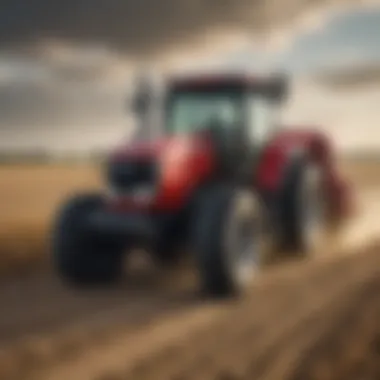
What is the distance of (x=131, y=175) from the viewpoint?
183 inches

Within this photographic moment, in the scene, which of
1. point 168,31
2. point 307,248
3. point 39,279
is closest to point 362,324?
point 307,248

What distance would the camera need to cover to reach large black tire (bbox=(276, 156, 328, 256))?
208 inches

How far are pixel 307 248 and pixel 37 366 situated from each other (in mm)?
2512

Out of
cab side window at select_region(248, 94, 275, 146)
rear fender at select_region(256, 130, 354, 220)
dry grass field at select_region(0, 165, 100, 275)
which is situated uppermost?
cab side window at select_region(248, 94, 275, 146)

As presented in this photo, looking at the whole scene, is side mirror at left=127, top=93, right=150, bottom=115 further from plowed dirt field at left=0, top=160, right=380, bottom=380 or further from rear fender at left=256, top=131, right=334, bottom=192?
plowed dirt field at left=0, top=160, right=380, bottom=380

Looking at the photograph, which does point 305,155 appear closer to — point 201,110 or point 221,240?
point 201,110

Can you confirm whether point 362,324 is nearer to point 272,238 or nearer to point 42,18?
point 272,238

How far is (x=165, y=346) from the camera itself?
3.49 meters

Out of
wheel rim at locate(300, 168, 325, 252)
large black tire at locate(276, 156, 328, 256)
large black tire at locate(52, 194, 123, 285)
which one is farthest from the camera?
wheel rim at locate(300, 168, 325, 252)

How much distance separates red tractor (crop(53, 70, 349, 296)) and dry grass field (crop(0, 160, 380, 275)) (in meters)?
0.71

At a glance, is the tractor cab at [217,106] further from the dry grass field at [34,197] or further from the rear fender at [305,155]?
the dry grass field at [34,197]

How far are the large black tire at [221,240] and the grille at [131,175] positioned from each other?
300 mm

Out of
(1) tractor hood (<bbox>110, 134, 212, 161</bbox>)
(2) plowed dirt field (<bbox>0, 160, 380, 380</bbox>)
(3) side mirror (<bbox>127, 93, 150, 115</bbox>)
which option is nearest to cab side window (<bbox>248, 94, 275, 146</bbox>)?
(1) tractor hood (<bbox>110, 134, 212, 161</bbox>)

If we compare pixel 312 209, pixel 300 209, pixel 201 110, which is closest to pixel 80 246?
pixel 201 110
